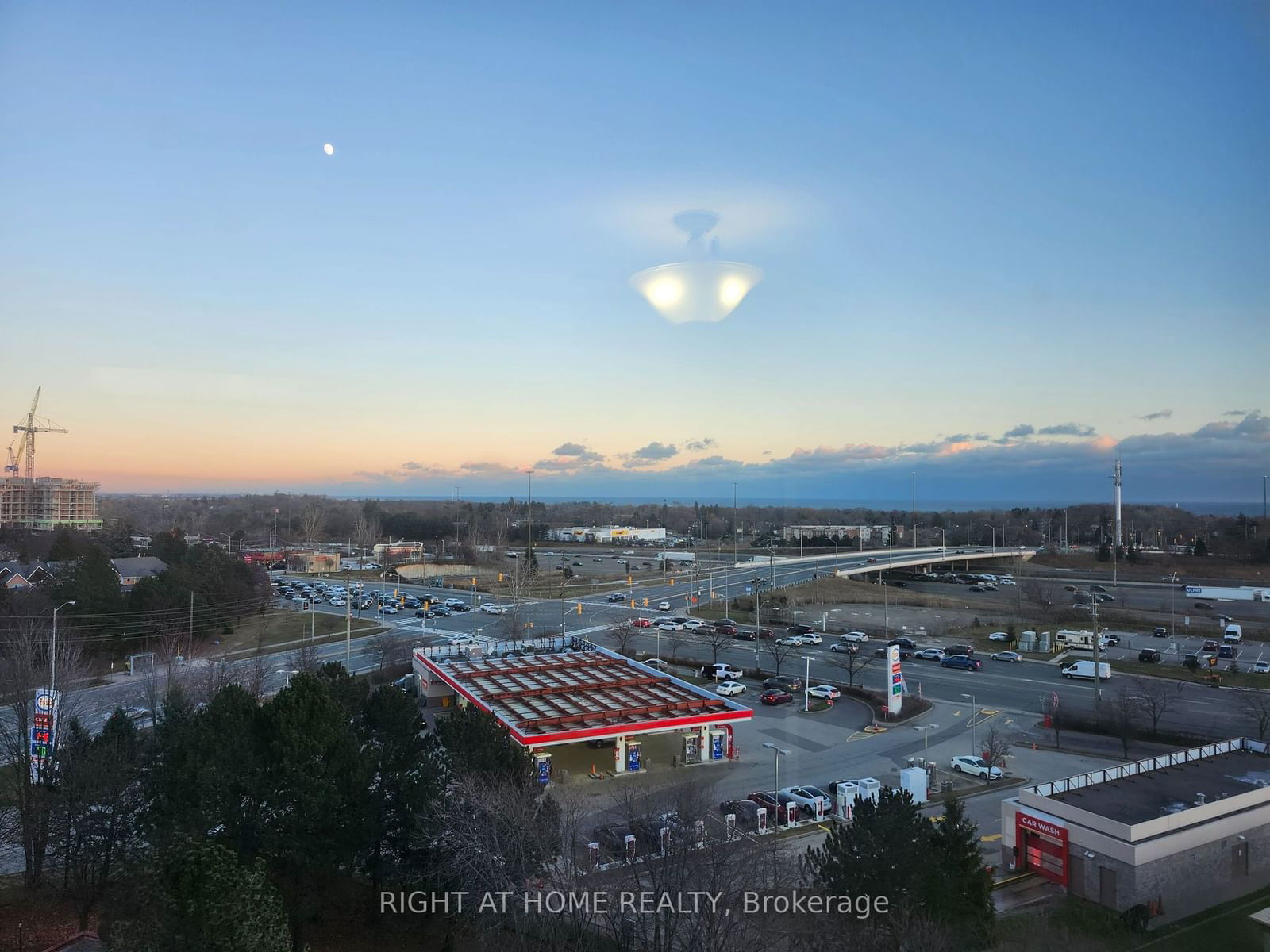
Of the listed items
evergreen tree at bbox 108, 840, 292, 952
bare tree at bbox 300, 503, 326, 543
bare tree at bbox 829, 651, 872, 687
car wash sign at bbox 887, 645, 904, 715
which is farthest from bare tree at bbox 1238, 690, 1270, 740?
bare tree at bbox 300, 503, 326, 543

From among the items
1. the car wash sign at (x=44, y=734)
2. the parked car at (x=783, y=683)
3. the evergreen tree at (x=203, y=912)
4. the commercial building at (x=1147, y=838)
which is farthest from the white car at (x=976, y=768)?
the car wash sign at (x=44, y=734)

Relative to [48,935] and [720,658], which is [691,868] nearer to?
[48,935]

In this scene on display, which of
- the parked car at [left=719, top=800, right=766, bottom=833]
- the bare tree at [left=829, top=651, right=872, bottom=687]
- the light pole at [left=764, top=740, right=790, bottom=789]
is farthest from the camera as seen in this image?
the bare tree at [left=829, top=651, right=872, bottom=687]

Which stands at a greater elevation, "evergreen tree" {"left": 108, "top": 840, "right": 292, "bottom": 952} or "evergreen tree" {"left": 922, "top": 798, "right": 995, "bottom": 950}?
"evergreen tree" {"left": 108, "top": 840, "right": 292, "bottom": 952}

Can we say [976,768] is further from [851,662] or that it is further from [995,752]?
[851,662]

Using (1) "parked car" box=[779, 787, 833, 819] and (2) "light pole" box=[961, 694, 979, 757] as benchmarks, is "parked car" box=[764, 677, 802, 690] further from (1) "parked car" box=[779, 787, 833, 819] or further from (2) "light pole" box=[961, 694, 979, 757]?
(1) "parked car" box=[779, 787, 833, 819]

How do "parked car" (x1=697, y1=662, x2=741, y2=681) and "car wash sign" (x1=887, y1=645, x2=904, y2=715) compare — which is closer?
"car wash sign" (x1=887, y1=645, x2=904, y2=715)

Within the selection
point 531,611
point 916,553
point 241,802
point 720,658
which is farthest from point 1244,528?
point 241,802

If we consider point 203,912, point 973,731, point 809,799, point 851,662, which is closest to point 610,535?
point 851,662
